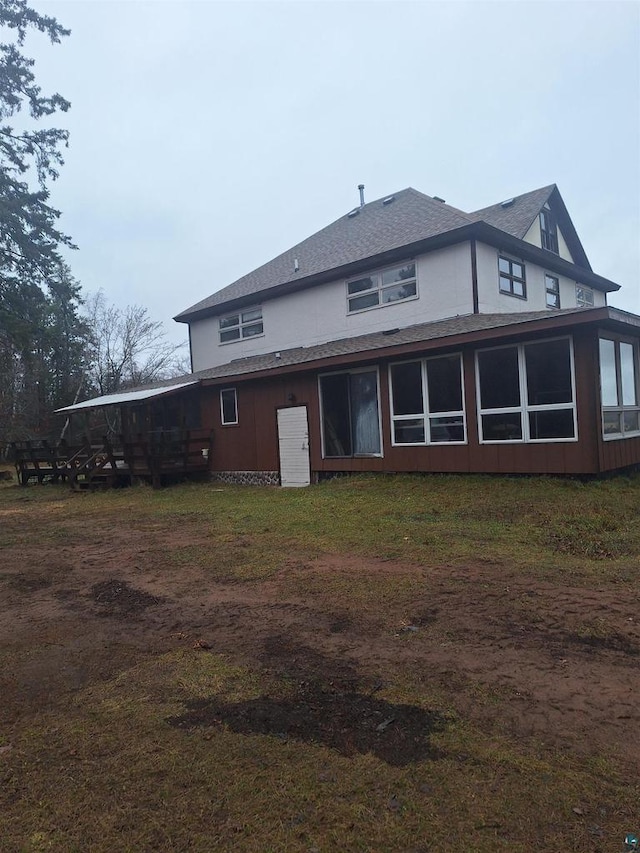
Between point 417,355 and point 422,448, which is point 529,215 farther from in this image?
point 422,448

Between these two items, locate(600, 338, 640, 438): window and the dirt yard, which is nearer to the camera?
the dirt yard

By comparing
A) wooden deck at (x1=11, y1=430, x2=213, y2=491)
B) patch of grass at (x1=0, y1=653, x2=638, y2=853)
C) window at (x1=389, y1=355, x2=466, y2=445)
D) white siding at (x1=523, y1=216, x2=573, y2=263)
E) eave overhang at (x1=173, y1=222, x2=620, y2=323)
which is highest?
white siding at (x1=523, y1=216, x2=573, y2=263)

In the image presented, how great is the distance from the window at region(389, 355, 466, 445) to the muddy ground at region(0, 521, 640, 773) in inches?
221

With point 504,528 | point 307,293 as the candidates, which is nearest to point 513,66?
point 307,293

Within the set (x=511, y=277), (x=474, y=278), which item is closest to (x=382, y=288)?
(x=474, y=278)

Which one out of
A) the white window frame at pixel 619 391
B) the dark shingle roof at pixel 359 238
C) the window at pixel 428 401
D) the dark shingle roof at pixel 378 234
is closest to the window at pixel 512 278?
the dark shingle roof at pixel 378 234

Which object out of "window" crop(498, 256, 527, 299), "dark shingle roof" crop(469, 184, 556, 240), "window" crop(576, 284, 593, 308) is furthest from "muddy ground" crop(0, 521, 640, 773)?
"window" crop(576, 284, 593, 308)

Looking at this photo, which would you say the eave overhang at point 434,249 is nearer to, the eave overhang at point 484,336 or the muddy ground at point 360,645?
the eave overhang at point 484,336

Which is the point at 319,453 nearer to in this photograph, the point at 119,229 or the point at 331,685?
the point at 331,685

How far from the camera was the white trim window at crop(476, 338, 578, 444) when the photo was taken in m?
10.1

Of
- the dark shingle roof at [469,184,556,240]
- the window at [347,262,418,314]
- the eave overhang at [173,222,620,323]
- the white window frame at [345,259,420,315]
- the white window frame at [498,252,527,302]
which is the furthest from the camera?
the dark shingle roof at [469,184,556,240]

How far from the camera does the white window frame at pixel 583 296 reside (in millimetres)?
18469

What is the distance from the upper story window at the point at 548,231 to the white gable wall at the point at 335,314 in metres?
5.24

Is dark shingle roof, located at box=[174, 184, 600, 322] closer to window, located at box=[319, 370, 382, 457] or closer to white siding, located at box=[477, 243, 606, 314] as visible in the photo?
white siding, located at box=[477, 243, 606, 314]
